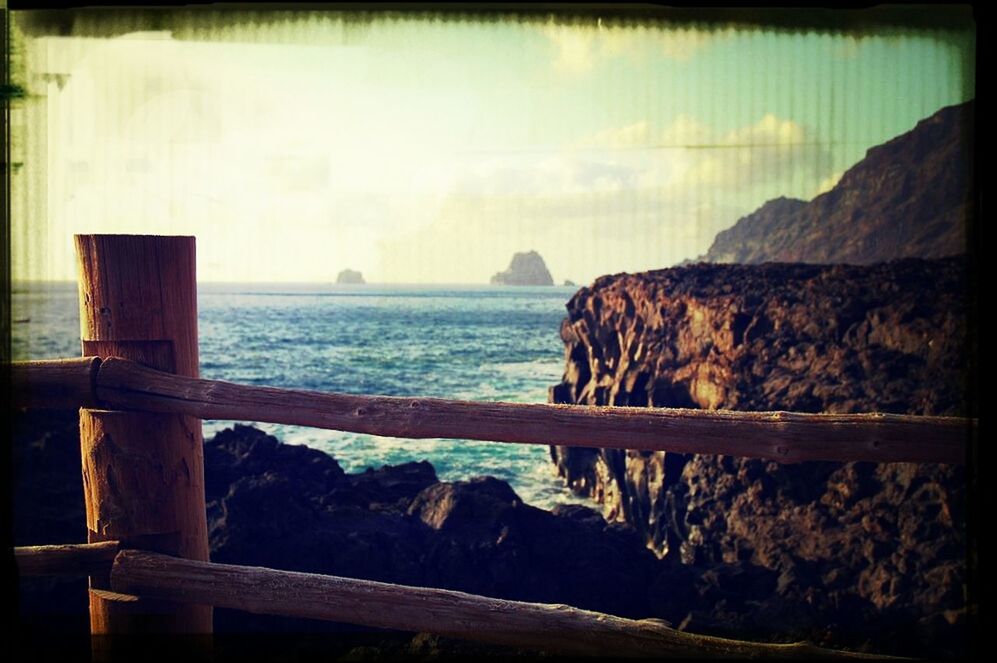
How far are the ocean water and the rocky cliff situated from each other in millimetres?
10452

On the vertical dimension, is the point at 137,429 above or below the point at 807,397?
above

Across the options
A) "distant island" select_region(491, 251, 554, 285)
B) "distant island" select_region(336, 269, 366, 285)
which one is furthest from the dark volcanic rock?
"distant island" select_region(336, 269, 366, 285)

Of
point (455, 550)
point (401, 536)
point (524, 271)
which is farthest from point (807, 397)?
point (524, 271)

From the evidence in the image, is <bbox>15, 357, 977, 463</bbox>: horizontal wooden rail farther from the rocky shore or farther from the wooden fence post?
the rocky shore

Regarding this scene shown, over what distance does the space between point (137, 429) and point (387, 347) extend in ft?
65.3

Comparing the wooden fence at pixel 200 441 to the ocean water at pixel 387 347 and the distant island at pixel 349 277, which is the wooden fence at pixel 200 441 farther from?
the ocean water at pixel 387 347

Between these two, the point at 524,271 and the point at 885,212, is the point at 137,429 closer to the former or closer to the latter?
the point at 885,212

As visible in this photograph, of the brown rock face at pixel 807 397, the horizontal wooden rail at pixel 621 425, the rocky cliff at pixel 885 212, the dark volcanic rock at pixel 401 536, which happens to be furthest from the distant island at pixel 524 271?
the horizontal wooden rail at pixel 621 425

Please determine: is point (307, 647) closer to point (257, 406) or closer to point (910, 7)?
point (257, 406)

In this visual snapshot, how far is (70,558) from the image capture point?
2.58 m

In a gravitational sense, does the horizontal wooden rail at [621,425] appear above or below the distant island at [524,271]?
below

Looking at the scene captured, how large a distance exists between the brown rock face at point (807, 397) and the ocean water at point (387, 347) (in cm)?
892

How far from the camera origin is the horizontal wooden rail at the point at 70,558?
8.48 feet

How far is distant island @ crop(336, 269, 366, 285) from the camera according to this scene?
1379cm
